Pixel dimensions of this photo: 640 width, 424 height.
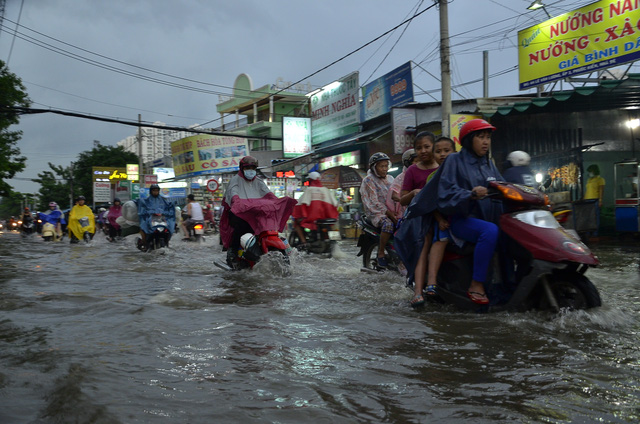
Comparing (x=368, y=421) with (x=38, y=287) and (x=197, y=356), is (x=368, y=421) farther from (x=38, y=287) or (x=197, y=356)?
(x=38, y=287)

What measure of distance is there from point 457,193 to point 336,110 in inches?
872

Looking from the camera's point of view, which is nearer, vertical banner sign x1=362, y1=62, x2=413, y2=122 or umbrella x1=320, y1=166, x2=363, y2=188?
vertical banner sign x1=362, y1=62, x2=413, y2=122

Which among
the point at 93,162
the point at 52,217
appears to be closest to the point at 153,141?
the point at 93,162

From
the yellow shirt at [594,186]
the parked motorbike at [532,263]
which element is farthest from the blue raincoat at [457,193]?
the yellow shirt at [594,186]

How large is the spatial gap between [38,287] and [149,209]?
536 centimetres

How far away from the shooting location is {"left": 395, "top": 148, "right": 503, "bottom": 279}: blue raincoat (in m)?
4.14

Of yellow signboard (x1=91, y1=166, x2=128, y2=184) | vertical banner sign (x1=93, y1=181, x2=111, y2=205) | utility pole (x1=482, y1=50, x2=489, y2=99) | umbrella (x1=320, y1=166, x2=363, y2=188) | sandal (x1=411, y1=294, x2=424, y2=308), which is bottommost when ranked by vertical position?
sandal (x1=411, y1=294, x2=424, y2=308)

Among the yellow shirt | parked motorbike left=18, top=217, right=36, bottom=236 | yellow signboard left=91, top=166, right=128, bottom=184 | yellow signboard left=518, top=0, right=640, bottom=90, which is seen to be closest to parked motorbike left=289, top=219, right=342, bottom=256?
the yellow shirt

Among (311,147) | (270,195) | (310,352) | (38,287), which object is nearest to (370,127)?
(311,147)

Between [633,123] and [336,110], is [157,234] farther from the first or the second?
[336,110]

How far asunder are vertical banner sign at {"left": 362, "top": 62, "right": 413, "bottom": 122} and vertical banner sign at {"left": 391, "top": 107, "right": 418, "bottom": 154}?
0.92 m

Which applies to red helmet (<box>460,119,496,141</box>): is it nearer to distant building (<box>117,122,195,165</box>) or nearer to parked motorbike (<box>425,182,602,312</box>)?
parked motorbike (<box>425,182,602,312</box>)

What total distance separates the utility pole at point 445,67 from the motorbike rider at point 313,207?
346 cm

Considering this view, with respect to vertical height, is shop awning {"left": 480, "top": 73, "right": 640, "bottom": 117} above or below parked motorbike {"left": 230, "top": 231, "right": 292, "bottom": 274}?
above
